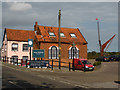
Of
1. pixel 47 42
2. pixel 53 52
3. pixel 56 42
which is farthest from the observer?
pixel 56 42

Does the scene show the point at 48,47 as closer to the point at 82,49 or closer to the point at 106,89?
the point at 82,49

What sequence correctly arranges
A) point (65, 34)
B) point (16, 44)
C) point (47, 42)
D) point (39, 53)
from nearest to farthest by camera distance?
point (39, 53), point (47, 42), point (16, 44), point (65, 34)

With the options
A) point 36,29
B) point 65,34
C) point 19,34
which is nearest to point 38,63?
point 65,34

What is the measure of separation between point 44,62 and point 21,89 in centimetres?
1666

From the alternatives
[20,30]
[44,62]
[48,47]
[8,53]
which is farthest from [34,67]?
[20,30]

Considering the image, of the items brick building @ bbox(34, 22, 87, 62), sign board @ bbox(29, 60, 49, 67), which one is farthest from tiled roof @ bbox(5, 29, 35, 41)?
sign board @ bbox(29, 60, 49, 67)

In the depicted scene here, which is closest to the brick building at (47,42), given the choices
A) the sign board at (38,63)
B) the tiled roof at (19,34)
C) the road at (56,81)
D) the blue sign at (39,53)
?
the tiled roof at (19,34)

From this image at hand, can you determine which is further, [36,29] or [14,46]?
[36,29]

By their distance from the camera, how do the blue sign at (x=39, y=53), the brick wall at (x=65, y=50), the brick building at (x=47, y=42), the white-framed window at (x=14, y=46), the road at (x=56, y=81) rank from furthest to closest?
the white-framed window at (x=14, y=46), the brick building at (x=47, y=42), the brick wall at (x=65, y=50), the blue sign at (x=39, y=53), the road at (x=56, y=81)

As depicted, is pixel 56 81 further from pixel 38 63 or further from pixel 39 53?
pixel 39 53

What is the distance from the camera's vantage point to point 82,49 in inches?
1801

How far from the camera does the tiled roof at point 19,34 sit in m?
45.6

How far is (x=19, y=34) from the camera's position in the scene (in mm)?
47062

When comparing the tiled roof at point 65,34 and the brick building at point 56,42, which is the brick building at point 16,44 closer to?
the brick building at point 56,42
